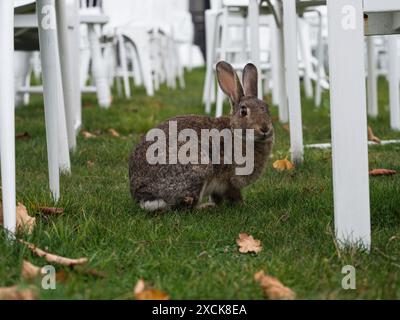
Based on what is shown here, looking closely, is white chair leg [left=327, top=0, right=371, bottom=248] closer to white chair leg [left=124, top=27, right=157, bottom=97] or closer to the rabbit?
the rabbit

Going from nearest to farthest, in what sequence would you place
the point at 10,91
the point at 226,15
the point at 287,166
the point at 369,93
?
the point at 10,91
the point at 287,166
the point at 369,93
the point at 226,15

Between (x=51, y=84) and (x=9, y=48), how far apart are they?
0.85m

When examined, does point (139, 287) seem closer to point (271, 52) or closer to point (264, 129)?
point (264, 129)

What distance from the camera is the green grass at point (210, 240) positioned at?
209 cm

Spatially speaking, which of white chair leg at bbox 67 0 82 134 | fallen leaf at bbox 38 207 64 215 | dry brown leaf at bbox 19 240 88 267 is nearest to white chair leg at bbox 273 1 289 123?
white chair leg at bbox 67 0 82 134

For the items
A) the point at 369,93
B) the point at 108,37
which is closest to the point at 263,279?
the point at 369,93

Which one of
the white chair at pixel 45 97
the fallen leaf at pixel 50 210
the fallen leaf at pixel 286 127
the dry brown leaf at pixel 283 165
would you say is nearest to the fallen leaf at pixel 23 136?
the white chair at pixel 45 97

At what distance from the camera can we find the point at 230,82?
11.3 ft

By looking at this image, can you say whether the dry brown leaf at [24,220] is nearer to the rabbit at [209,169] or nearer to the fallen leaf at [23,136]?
the rabbit at [209,169]

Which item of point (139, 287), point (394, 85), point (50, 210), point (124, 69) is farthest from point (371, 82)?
point (124, 69)

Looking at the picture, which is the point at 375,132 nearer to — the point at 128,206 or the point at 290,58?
the point at 290,58

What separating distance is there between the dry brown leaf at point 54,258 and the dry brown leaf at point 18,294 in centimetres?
30

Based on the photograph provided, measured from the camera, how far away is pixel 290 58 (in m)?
4.38

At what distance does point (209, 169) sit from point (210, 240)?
2.09 feet
